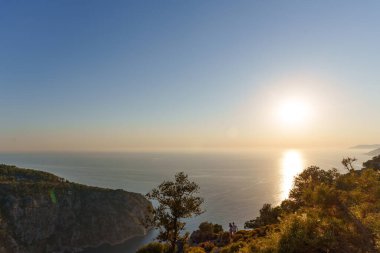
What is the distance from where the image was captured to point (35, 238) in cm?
16825

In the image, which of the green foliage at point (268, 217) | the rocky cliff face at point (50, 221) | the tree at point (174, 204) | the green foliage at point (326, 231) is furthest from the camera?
the rocky cliff face at point (50, 221)

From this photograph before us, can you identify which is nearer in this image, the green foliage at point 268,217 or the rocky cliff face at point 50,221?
the green foliage at point 268,217

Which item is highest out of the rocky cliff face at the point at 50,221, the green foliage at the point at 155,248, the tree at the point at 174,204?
the tree at the point at 174,204

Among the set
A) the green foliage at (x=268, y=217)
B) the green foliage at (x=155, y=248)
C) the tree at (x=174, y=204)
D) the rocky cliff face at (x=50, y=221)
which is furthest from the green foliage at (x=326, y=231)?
the rocky cliff face at (x=50, y=221)

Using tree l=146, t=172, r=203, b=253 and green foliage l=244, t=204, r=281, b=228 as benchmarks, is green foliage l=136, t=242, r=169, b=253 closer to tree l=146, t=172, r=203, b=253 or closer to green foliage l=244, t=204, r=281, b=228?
tree l=146, t=172, r=203, b=253

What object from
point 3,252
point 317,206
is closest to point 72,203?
point 3,252

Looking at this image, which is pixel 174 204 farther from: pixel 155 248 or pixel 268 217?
pixel 268 217

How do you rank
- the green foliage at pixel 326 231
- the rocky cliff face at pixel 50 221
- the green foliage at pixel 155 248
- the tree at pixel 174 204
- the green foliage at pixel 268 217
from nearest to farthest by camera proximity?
the green foliage at pixel 326 231 < the tree at pixel 174 204 < the green foliage at pixel 155 248 < the green foliage at pixel 268 217 < the rocky cliff face at pixel 50 221

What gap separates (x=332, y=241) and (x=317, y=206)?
4980 mm

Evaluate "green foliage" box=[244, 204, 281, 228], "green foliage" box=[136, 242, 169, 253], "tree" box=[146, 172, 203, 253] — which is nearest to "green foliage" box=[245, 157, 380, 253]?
"tree" box=[146, 172, 203, 253]

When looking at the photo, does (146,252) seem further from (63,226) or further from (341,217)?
(63,226)

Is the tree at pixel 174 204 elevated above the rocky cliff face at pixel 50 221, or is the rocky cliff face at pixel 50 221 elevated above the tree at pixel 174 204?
the tree at pixel 174 204

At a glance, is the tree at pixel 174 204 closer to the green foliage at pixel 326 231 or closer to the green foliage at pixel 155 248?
the green foliage at pixel 155 248

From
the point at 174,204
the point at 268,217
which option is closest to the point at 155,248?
the point at 174,204
